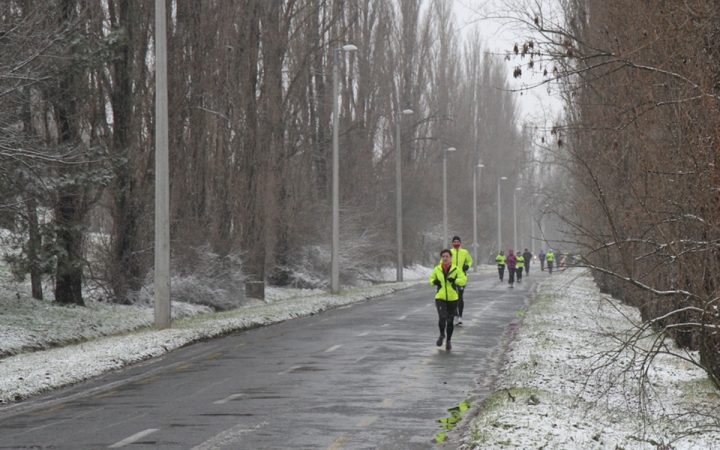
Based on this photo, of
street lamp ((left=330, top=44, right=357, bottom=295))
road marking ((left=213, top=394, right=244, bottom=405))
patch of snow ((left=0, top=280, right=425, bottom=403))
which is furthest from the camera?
street lamp ((left=330, top=44, right=357, bottom=295))

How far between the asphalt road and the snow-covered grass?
57 centimetres

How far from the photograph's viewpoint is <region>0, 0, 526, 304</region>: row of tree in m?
23.5

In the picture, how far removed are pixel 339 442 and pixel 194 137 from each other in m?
24.1

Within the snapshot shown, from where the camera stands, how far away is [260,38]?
39.1m

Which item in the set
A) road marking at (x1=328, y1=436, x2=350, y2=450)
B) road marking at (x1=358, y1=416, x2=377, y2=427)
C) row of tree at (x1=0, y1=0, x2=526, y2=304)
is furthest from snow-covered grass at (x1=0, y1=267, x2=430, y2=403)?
road marking at (x1=328, y1=436, x2=350, y2=450)

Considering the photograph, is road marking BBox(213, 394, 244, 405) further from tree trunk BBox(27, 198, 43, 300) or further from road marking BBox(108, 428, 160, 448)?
tree trunk BBox(27, 198, 43, 300)

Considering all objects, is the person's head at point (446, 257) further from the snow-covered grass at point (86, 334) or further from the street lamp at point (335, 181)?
the street lamp at point (335, 181)

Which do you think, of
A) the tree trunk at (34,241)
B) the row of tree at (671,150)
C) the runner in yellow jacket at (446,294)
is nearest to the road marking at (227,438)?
the row of tree at (671,150)

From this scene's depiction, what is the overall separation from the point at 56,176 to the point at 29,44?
4.65 meters

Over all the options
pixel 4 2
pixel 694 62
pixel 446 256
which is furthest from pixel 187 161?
pixel 694 62

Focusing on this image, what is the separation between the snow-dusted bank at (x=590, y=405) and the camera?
966 centimetres

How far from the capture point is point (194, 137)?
33.0 metres

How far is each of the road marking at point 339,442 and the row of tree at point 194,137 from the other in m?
7.76

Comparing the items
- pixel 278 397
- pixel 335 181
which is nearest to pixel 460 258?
pixel 278 397
